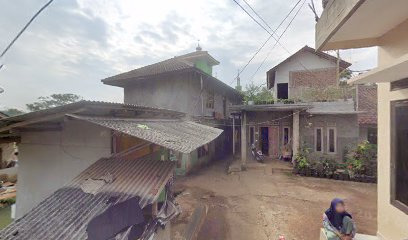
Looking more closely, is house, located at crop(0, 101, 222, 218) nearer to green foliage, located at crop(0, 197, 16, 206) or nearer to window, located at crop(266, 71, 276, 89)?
green foliage, located at crop(0, 197, 16, 206)

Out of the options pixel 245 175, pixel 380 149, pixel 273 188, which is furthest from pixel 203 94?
pixel 380 149

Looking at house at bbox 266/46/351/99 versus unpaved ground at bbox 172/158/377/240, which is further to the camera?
house at bbox 266/46/351/99

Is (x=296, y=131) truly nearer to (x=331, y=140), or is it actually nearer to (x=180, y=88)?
(x=331, y=140)

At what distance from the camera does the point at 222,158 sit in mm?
21172

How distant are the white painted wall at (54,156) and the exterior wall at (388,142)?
6.38 meters

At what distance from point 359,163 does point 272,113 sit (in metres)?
6.10

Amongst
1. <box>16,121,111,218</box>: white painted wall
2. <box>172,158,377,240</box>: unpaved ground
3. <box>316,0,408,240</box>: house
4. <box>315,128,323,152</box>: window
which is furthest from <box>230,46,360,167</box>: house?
<box>16,121,111,218</box>: white painted wall

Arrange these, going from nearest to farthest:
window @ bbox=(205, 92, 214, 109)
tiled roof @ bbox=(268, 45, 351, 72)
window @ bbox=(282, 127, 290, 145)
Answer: window @ bbox=(282, 127, 290, 145)
tiled roof @ bbox=(268, 45, 351, 72)
window @ bbox=(205, 92, 214, 109)

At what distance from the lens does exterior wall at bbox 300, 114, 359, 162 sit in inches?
569

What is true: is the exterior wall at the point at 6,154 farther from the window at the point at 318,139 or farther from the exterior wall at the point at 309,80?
the exterior wall at the point at 309,80

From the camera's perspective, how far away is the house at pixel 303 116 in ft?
47.7

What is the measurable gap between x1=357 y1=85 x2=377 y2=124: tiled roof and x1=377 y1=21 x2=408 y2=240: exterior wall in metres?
13.6

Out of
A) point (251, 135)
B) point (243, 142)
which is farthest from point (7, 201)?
point (251, 135)

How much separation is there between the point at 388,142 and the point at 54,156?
7990 millimetres
